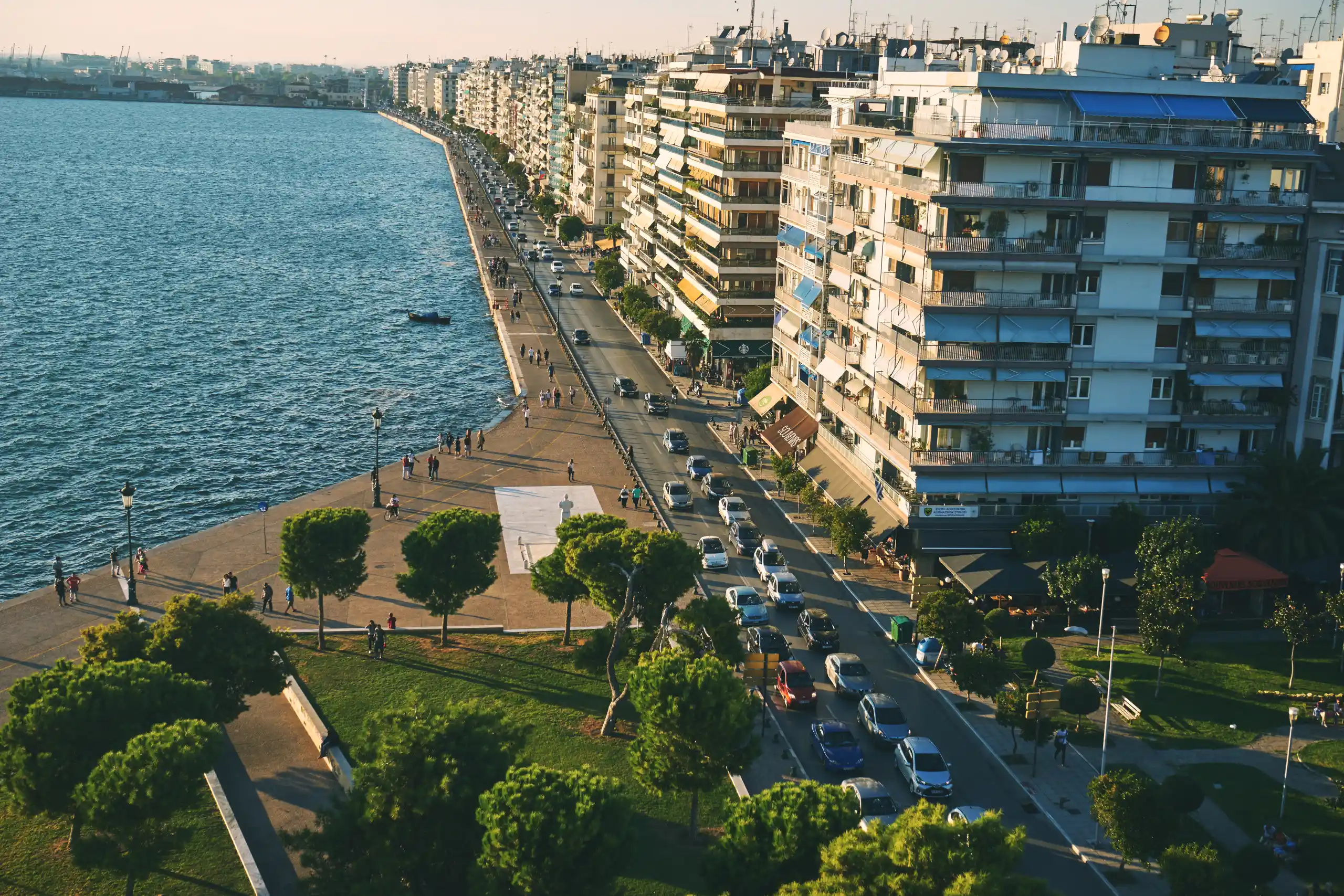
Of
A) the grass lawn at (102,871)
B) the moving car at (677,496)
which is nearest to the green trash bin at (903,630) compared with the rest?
the moving car at (677,496)

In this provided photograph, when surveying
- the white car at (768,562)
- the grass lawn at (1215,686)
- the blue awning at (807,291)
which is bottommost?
the grass lawn at (1215,686)

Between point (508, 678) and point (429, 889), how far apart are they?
15.3 metres

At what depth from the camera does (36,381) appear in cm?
9931

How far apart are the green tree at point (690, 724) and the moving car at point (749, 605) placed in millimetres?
14806

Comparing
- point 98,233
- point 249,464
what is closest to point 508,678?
point 249,464

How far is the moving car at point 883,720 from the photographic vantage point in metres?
42.7

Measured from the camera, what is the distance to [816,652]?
166 feet

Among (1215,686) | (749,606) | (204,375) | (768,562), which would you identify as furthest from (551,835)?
(204,375)

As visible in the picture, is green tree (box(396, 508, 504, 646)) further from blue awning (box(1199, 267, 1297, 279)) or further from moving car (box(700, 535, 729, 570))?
blue awning (box(1199, 267, 1297, 279))

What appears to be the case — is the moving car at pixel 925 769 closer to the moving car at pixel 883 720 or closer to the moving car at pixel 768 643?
the moving car at pixel 883 720

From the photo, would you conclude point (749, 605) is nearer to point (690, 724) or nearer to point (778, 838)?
point (690, 724)

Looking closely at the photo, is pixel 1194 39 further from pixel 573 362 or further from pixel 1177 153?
pixel 573 362

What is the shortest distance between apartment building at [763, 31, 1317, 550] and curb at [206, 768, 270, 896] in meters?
29.2

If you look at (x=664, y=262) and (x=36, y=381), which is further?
(x=664, y=262)
